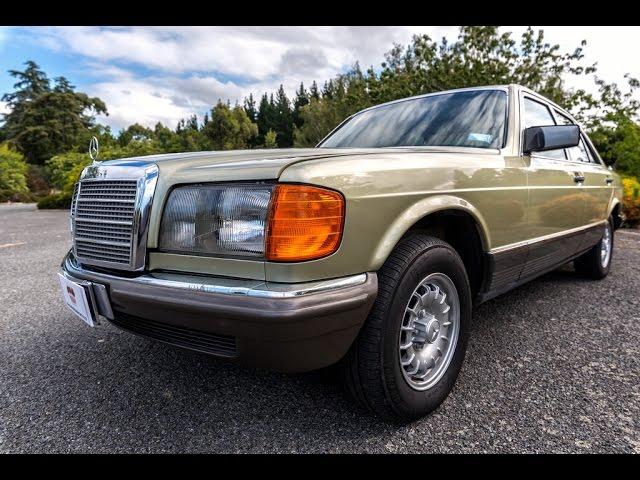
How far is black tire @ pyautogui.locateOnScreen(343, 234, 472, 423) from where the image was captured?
142cm

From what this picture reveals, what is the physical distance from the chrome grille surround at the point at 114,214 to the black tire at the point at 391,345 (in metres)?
0.91

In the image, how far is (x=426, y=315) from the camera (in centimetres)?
175

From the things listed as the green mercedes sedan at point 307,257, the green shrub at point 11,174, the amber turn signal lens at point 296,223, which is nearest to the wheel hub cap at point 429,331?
the green mercedes sedan at point 307,257

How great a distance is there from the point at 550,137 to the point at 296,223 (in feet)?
5.82

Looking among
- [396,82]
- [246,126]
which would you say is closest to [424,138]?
[396,82]

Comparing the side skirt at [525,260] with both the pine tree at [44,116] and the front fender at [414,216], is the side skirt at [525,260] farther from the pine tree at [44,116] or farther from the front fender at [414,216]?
the pine tree at [44,116]

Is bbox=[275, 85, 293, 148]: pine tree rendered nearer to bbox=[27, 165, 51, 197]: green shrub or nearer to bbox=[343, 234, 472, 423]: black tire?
bbox=[27, 165, 51, 197]: green shrub

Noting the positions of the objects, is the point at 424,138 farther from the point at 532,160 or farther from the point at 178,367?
the point at 178,367

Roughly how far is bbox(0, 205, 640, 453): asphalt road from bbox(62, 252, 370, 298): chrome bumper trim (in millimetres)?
637

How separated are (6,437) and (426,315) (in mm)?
1806

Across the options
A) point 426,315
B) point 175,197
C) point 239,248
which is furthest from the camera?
point 426,315

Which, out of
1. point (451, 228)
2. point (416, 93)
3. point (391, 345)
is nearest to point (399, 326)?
point (391, 345)

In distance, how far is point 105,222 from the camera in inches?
64.3

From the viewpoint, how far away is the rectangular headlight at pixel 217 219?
1300 millimetres
